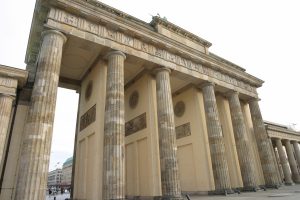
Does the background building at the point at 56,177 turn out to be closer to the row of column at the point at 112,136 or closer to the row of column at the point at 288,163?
the row of column at the point at 288,163

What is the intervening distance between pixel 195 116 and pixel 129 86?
6.10 metres

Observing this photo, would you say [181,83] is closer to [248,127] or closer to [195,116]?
[195,116]

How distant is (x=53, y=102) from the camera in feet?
33.2

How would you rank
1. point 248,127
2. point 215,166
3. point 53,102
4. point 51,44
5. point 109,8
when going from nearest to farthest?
point 53,102 → point 51,44 → point 109,8 → point 215,166 → point 248,127

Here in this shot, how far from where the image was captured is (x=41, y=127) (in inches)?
368

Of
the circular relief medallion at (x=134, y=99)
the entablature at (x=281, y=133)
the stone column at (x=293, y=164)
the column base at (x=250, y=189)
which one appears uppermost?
the circular relief medallion at (x=134, y=99)

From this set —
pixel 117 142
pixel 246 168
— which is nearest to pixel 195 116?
pixel 246 168

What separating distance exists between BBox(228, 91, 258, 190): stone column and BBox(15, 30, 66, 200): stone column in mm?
14691

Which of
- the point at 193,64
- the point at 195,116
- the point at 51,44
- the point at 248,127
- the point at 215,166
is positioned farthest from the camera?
the point at 248,127

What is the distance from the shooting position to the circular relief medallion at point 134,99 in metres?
17.3

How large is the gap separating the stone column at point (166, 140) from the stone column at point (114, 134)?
2839mm

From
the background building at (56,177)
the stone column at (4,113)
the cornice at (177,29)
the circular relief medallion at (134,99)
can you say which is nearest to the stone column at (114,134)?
the circular relief medallion at (134,99)

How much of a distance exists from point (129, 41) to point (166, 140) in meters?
6.64

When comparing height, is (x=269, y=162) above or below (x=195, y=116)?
below
